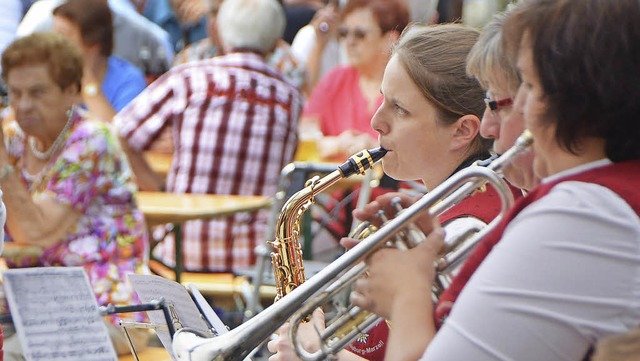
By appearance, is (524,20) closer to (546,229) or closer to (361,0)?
(546,229)

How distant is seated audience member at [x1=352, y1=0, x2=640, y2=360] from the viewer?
1.39m

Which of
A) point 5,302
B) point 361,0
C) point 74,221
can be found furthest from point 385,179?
point 5,302

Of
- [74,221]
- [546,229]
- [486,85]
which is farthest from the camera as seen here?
[74,221]

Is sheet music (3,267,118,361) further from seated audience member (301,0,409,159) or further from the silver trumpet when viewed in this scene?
seated audience member (301,0,409,159)

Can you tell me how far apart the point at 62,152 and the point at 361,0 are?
7.76ft

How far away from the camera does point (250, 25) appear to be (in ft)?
17.4

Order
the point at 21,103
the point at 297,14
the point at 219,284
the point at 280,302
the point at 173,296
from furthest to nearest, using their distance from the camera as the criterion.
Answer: the point at 297,14 → the point at 219,284 → the point at 21,103 → the point at 173,296 → the point at 280,302

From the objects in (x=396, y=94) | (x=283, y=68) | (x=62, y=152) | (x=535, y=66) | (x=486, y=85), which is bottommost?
(x=283, y=68)

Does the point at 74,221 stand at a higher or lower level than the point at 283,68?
higher

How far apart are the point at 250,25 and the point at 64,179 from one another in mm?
1899

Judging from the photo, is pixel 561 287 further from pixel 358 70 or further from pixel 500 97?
pixel 358 70

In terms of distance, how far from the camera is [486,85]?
1.85 meters

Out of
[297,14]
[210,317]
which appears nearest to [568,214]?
[210,317]

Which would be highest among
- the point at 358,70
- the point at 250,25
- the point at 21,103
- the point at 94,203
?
the point at 21,103
